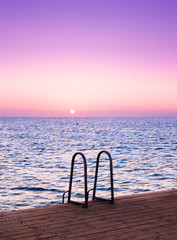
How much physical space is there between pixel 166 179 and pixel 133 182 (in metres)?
2.16

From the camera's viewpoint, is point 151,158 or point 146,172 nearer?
point 146,172

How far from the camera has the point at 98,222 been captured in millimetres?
4824

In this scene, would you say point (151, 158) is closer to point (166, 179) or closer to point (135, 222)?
point (166, 179)

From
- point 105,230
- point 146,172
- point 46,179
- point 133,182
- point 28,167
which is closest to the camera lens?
point 105,230

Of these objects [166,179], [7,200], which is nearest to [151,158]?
[166,179]

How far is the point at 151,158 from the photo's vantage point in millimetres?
27812

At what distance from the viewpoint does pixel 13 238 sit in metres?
4.16

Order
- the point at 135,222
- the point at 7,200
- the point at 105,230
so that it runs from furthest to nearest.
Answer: the point at 7,200
the point at 135,222
the point at 105,230

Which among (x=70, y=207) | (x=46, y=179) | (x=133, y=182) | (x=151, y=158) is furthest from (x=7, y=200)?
(x=151, y=158)

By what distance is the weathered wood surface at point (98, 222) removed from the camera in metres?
4.30

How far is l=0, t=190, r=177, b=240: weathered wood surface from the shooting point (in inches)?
169

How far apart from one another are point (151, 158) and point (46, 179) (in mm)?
12667

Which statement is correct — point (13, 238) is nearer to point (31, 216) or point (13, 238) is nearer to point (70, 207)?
point (31, 216)

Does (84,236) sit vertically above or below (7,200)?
above
